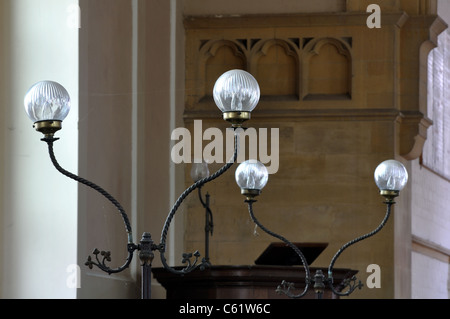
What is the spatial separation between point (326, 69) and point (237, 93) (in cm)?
632

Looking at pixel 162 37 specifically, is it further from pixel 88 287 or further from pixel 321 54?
pixel 88 287

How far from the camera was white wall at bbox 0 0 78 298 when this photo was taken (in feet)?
26.9

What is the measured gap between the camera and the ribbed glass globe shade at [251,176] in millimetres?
8625

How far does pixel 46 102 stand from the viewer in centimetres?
641

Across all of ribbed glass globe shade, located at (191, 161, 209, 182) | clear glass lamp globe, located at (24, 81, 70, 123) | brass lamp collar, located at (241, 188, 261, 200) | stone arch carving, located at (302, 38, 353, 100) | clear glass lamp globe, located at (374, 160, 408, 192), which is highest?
stone arch carving, located at (302, 38, 353, 100)

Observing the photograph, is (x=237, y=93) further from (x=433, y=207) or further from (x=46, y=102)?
(x=433, y=207)

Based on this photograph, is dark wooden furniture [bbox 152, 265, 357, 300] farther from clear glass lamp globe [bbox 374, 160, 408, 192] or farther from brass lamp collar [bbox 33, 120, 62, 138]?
brass lamp collar [bbox 33, 120, 62, 138]

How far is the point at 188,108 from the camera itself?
12.4 m

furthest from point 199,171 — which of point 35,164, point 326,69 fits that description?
point 326,69

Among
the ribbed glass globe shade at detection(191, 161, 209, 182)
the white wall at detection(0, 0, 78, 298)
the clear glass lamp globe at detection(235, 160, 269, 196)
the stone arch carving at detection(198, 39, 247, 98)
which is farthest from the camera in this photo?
the stone arch carving at detection(198, 39, 247, 98)

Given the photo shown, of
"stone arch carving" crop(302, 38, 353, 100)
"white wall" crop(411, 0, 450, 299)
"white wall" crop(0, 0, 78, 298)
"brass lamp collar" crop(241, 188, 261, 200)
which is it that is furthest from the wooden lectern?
"white wall" crop(411, 0, 450, 299)

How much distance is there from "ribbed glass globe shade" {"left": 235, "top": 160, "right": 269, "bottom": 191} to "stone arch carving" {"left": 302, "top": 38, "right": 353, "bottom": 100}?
3.69 meters
